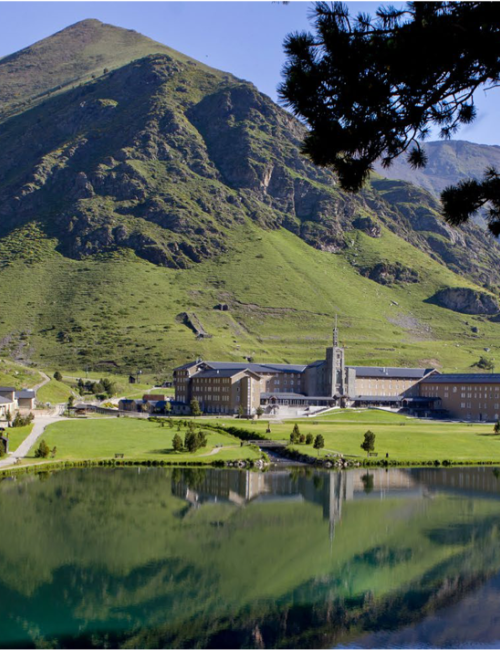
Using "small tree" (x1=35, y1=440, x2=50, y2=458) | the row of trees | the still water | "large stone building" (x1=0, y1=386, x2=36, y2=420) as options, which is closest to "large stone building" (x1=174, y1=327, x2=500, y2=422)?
"large stone building" (x1=0, y1=386, x2=36, y2=420)

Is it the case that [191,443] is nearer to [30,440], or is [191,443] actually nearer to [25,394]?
[30,440]

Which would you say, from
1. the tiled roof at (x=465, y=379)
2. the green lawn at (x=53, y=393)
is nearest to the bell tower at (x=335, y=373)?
the tiled roof at (x=465, y=379)

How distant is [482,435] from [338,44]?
3602 inches

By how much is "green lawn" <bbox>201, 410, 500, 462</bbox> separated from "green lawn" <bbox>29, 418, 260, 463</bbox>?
28.4 ft

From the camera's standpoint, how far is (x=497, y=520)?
182ft

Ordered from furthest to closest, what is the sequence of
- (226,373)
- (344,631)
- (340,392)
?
(340,392) < (226,373) < (344,631)

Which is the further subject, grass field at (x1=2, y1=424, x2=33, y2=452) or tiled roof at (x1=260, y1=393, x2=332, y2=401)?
tiled roof at (x1=260, y1=393, x2=332, y2=401)

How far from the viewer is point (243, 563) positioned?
43.0m

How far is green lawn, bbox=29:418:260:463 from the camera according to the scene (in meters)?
77.6

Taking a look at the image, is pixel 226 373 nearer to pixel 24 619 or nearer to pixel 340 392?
pixel 340 392

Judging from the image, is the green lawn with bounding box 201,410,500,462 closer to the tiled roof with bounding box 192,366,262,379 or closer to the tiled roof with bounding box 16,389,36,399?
the tiled roof with bounding box 192,366,262,379

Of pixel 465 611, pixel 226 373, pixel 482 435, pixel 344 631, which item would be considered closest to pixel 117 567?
pixel 344 631

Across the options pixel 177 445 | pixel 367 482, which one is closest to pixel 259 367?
pixel 177 445

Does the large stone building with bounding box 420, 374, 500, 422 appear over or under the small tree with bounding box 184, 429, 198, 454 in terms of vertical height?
over
